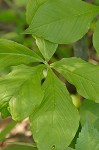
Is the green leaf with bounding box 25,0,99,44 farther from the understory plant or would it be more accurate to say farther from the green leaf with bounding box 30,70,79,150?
the green leaf with bounding box 30,70,79,150

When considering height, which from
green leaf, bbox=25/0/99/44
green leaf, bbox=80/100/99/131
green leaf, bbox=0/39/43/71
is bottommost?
green leaf, bbox=80/100/99/131

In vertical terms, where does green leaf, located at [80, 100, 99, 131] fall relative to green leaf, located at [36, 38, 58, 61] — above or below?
below

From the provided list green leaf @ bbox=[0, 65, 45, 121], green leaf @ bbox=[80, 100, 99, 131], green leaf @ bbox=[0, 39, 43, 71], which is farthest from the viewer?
green leaf @ bbox=[80, 100, 99, 131]

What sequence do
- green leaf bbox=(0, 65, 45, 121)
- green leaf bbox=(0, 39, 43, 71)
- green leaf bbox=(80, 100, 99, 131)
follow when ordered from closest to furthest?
1. green leaf bbox=(0, 65, 45, 121)
2. green leaf bbox=(0, 39, 43, 71)
3. green leaf bbox=(80, 100, 99, 131)

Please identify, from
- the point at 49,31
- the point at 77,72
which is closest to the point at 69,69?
the point at 77,72

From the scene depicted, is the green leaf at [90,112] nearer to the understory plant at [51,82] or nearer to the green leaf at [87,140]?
the understory plant at [51,82]

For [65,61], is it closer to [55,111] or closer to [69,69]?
[69,69]

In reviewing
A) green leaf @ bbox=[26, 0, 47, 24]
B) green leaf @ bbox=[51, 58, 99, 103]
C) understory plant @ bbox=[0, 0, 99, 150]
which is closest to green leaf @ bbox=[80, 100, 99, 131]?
understory plant @ bbox=[0, 0, 99, 150]
